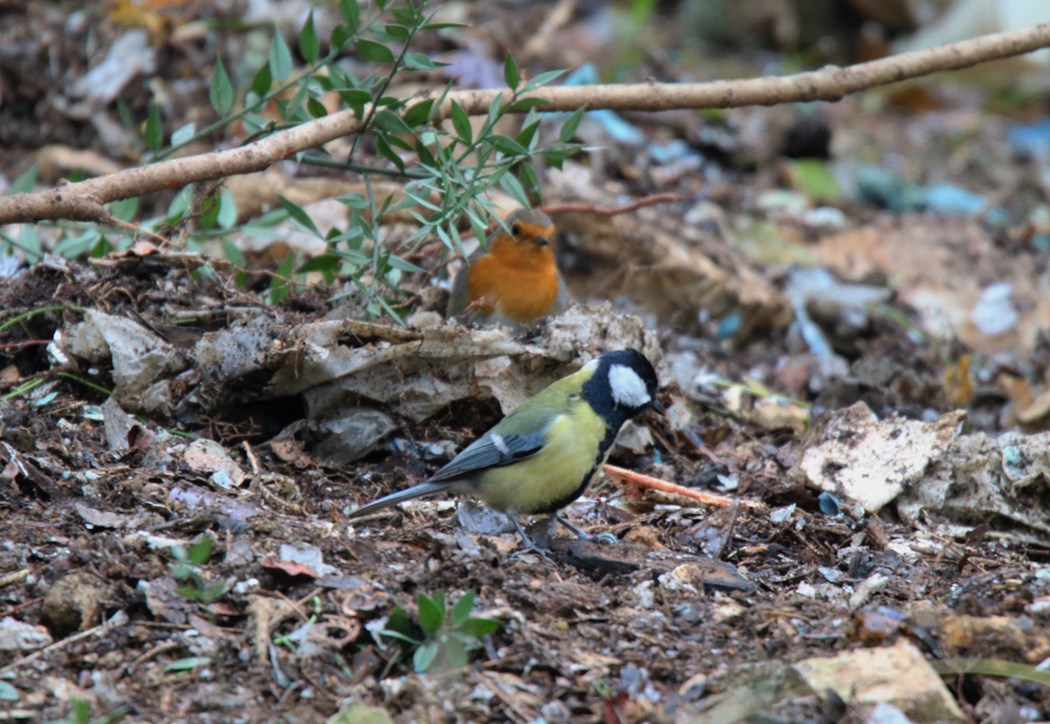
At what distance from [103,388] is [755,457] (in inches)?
96.0

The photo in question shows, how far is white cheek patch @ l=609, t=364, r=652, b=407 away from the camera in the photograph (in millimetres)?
3939

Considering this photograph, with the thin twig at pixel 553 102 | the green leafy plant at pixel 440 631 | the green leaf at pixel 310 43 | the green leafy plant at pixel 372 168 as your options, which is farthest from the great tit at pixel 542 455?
the green leaf at pixel 310 43

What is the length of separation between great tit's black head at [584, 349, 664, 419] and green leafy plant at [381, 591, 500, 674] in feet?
3.79

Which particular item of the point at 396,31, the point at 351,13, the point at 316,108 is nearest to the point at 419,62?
the point at 396,31

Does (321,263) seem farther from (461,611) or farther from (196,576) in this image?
(461,611)

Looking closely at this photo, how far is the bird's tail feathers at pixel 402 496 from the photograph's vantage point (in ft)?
12.1

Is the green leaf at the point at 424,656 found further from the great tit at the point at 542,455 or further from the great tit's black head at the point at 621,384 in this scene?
the great tit's black head at the point at 621,384

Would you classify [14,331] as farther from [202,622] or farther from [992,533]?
[992,533]

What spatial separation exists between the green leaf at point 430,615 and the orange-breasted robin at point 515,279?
7.62 feet

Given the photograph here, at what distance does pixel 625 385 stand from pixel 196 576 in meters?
1.54

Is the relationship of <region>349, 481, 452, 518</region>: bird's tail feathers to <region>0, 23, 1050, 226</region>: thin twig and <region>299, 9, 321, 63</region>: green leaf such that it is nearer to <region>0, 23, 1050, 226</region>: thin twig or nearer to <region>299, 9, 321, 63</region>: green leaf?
<region>0, 23, 1050, 226</region>: thin twig

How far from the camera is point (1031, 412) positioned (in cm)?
545

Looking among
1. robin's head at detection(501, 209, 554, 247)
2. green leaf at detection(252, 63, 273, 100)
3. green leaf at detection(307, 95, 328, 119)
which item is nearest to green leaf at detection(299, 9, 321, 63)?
green leaf at detection(252, 63, 273, 100)

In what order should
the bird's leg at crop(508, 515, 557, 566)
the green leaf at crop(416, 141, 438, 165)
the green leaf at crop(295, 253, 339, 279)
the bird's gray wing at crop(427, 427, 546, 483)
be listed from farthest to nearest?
the green leaf at crop(295, 253, 339, 279) → the green leaf at crop(416, 141, 438, 165) → the bird's gray wing at crop(427, 427, 546, 483) → the bird's leg at crop(508, 515, 557, 566)
